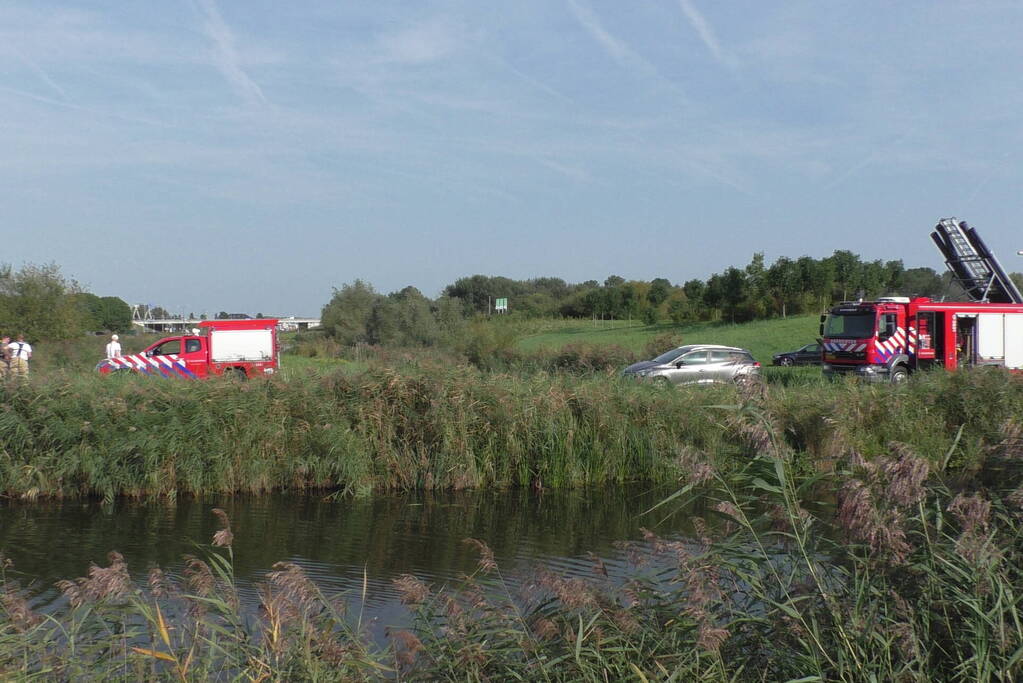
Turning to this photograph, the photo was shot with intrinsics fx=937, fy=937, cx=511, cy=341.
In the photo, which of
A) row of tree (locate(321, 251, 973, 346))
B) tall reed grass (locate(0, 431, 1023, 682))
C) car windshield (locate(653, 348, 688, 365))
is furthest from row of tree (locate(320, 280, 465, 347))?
tall reed grass (locate(0, 431, 1023, 682))

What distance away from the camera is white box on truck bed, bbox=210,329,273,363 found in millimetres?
28250

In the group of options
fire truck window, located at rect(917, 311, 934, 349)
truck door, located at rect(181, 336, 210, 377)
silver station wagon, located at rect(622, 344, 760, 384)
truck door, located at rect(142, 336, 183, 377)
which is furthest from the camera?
truck door, located at rect(181, 336, 210, 377)

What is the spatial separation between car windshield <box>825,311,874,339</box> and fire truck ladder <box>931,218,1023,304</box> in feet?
22.5

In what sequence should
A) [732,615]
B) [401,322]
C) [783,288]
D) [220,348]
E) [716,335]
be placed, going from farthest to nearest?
[783,288] → [716,335] → [401,322] → [220,348] → [732,615]

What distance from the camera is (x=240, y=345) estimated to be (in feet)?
93.9

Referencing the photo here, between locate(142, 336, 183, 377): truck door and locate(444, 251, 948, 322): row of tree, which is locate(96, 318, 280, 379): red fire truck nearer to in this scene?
locate(142, 336, 183, 377): truck door

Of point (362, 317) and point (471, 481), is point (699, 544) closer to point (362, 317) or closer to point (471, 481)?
point (471, 481)

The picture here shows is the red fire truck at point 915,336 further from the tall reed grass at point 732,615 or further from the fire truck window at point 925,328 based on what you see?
the tall reed grass at point 732,615

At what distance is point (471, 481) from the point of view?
13219 millimetres

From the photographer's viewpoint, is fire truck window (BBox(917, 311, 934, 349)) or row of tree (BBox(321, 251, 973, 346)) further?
row of tree (BBox(321, 251, 973, 346))

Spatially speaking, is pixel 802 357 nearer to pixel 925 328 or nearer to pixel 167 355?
pixel 925 328

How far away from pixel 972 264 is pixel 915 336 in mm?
7186

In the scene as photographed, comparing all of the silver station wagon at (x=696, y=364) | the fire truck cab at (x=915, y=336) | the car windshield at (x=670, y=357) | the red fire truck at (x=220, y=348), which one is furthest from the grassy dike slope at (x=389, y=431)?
the red fire truck at (x=220, y=348)

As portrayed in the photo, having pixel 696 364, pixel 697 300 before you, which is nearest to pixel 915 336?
pixel 696 364
